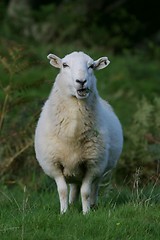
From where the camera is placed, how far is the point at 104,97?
62.0 feet

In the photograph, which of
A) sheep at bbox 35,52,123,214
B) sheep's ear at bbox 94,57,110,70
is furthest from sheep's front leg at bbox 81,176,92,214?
sheep's ear at bbox 94,57,110,70

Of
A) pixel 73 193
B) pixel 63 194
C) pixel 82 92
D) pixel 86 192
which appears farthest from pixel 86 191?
pixel 82 92

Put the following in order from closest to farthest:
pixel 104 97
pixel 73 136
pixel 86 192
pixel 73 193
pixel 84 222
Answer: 1. pixel 84 222
2. pixel 73 136
3. pixel 86 192
4. pixel 73 193
5. pixel 104 97

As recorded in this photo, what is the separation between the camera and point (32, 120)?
1283cm

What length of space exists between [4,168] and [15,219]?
14.5 feet

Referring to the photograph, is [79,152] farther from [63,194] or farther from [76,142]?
[63,194]

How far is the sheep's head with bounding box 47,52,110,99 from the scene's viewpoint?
8938 millimetres

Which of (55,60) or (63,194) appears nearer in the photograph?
(63,194)

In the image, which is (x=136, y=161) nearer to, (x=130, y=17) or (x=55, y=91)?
(x=55, y=91)

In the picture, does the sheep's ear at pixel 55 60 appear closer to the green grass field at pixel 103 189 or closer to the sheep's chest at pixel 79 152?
the sheep's chest at pixel 79 152

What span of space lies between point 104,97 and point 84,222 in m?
10.7

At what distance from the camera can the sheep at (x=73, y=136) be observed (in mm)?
9312

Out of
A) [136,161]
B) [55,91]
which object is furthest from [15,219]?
[136,161]

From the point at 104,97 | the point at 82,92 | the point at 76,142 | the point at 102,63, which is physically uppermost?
the point at 104,97
